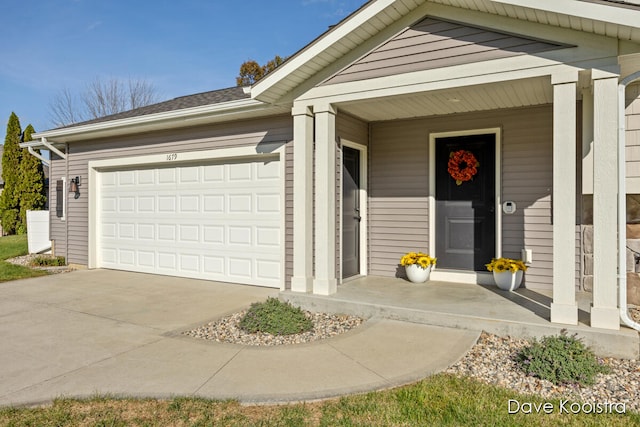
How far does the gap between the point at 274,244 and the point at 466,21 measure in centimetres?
390

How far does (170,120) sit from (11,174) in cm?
1249

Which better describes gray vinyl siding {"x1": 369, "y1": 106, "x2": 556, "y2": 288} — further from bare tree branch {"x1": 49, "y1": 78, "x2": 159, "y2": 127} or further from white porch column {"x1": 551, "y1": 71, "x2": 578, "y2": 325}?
bare tree branch {"x1": 49, "y1": 78, "x2": 159, "y2": 127}

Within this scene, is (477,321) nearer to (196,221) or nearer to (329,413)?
(329,413)

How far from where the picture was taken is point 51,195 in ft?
31.5

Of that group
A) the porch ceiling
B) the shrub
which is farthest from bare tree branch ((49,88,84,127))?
the porch ceiling

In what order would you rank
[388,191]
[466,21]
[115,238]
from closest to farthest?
[466,21] → [388,191] → [115,238]

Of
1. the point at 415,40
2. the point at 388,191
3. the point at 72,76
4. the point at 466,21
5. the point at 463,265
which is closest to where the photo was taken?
the point at 466,21

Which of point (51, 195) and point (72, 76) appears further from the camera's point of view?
point (72, 76)

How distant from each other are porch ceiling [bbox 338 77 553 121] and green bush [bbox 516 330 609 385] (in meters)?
2.50

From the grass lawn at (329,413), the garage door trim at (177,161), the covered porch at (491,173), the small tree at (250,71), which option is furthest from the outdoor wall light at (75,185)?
the small tree at (250,71)

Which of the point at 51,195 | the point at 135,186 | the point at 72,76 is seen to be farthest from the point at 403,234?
the point at 72,76

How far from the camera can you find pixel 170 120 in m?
6.98

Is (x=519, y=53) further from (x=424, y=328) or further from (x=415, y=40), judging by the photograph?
(x=424, y=328)

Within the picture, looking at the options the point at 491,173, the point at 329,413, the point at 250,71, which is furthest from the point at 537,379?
the point at 250,71
